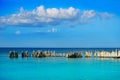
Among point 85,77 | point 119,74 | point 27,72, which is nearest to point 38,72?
point 27,72

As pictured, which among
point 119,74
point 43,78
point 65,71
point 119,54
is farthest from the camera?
point 119,54

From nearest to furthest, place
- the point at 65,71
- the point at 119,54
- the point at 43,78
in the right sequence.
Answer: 1. the point at 43,78
2. the point at 65,71
3. the point at 119,54

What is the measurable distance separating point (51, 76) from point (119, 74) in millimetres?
2886

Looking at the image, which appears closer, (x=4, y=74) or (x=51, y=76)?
(x=51, y=76)

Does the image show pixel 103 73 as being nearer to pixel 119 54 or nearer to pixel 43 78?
pixel 43 78

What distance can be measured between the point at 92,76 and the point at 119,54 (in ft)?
33.5

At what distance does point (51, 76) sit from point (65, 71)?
6.28 feet

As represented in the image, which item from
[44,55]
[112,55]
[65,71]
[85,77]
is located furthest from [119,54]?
[85,77]

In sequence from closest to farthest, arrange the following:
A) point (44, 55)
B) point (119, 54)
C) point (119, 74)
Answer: point (119, 74), point (119, 54), point (44, 55)

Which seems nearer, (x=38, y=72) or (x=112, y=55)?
(x=38, y=72)

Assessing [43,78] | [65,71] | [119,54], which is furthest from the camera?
[119,54]

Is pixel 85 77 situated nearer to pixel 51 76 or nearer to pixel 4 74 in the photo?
pixel 51 76

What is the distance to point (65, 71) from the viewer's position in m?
15.9

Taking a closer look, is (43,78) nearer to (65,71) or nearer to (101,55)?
(65,71)
